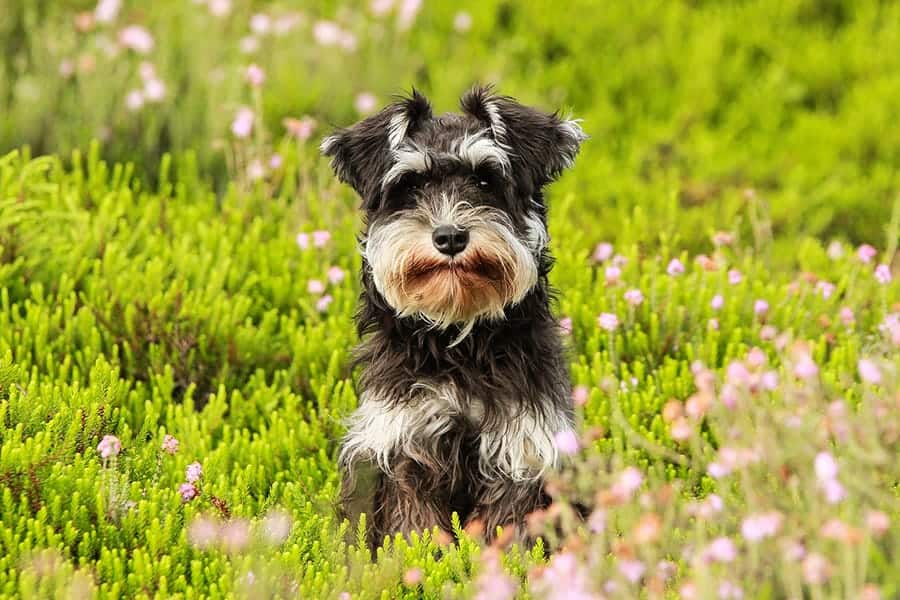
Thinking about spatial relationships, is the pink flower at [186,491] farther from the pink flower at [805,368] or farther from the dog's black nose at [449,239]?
the pink flower at [805,368]

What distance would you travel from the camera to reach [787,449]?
3354 mm

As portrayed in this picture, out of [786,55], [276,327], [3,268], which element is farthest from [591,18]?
[3,268]

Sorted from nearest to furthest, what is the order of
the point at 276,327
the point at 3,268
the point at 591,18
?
the point at 3,268 < the point at 276,327 < the point at 591,18

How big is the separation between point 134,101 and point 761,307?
14.5ft

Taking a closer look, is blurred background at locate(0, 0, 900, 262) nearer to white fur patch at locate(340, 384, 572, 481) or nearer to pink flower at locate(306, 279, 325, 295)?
pink flower at locate(306, 279, 325, 295)

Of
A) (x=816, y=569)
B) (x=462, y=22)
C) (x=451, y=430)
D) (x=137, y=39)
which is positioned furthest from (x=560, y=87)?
(x=816, y=569)

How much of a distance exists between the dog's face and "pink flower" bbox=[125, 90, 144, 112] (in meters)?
3.64

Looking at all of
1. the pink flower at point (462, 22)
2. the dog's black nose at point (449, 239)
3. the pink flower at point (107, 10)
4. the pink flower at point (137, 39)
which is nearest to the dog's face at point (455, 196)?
the dog's black nose at point (449, 239)

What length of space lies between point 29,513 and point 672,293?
11.8 ft

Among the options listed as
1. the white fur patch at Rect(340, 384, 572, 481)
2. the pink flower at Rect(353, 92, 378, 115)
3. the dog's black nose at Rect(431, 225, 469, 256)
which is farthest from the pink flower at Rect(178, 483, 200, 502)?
the pink flower at Rect(353, 92, 378, 115)

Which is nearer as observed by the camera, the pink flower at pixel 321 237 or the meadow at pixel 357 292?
the meadow at pixel 357 292

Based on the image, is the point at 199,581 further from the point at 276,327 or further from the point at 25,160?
the point at 25,160

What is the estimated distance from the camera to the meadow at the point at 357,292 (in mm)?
3547

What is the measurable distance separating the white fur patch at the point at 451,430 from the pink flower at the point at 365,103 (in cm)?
458
